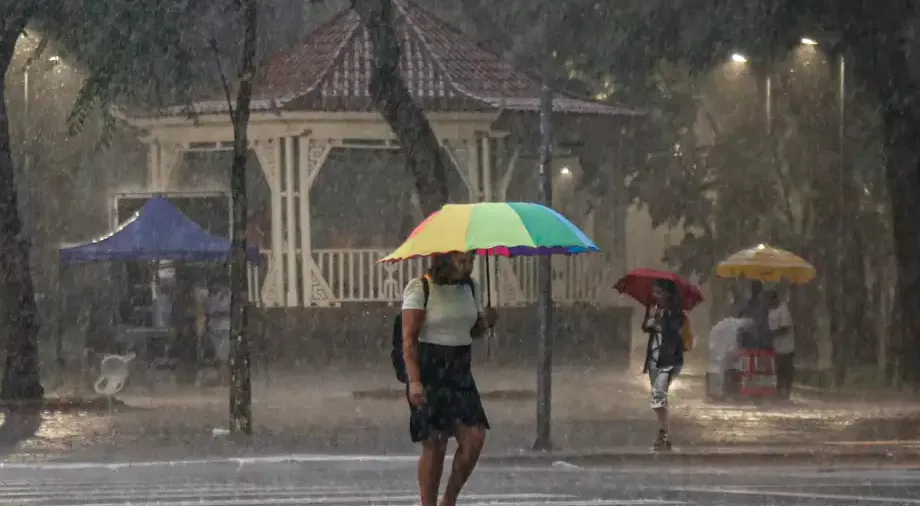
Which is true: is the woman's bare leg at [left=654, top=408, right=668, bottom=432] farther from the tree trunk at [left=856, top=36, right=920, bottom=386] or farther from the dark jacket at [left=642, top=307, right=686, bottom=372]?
the tree trunk at [left=856, top=36, right=920, bottom=386]

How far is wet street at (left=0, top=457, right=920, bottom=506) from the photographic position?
1109cm

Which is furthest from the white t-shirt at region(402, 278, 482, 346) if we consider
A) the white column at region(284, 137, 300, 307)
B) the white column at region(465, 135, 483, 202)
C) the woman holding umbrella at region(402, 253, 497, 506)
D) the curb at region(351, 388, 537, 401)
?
the white column at region(465, 135, 483, 202)

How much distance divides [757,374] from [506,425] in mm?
4535

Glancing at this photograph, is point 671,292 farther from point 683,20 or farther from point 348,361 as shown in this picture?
point 348,361

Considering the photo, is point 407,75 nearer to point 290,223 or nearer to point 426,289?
point 290,223

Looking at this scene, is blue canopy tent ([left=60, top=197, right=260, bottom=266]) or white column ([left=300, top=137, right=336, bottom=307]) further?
white column ([left=300, top=137, right=336, bottom=307])

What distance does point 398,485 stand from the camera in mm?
12328

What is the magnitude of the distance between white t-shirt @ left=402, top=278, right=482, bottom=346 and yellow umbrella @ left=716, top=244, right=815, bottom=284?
39.2ft

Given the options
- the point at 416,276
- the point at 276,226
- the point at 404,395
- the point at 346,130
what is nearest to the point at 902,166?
the point at 404,395

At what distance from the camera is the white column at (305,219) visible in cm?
2486

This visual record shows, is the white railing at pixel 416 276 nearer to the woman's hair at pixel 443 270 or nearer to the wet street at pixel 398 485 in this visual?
the wet street at pixel 398 485

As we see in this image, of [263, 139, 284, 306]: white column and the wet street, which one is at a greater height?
[263, 139, 284, 306]: white column

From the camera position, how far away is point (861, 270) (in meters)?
26.5

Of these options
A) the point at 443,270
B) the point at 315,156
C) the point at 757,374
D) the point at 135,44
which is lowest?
the point at 757,374
